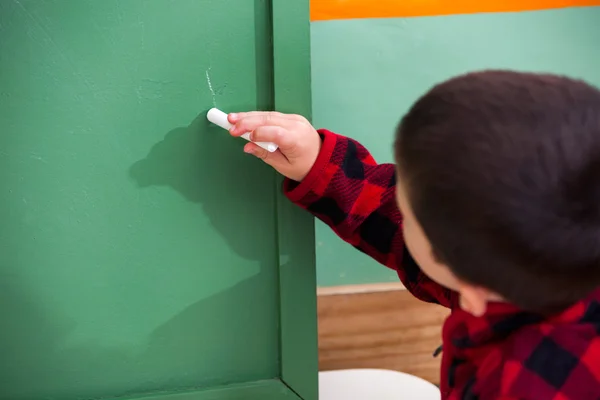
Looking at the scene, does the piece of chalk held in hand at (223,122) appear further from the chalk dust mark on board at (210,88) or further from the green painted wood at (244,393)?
the green painted wood at (244,393)

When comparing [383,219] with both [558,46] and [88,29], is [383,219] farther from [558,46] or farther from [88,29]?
[558,46]

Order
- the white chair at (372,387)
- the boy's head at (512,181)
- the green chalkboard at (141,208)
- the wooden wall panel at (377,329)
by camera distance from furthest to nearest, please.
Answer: the wooden wall panel at (377,329), the white chair at (372,387), the green chalkboard at (141,208), the boy's head at (512,181)

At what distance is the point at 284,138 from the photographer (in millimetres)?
576

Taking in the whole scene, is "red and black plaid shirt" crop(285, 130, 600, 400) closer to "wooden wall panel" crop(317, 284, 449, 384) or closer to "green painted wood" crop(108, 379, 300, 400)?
"green painted wood" crop(108, 379, 300, 400)

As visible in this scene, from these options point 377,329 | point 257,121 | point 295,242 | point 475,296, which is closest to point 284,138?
point 257,121

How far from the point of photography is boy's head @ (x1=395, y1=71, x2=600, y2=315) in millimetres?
389

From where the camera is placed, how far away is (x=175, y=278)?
2.13 feet

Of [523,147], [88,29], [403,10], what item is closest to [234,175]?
[88,29]

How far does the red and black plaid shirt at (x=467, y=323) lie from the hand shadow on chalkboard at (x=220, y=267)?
0.07 m

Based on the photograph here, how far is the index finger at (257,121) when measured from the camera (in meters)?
0.57

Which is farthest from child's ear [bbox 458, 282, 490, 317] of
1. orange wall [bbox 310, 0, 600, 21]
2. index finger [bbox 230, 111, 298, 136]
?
orange wall [bbox 310, 0, 600, 21]

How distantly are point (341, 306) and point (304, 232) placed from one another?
569 mm

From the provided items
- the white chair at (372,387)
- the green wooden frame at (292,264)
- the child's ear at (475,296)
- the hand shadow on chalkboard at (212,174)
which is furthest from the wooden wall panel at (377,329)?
the child's ear at (475,296)

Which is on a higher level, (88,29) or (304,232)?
(88,29)
